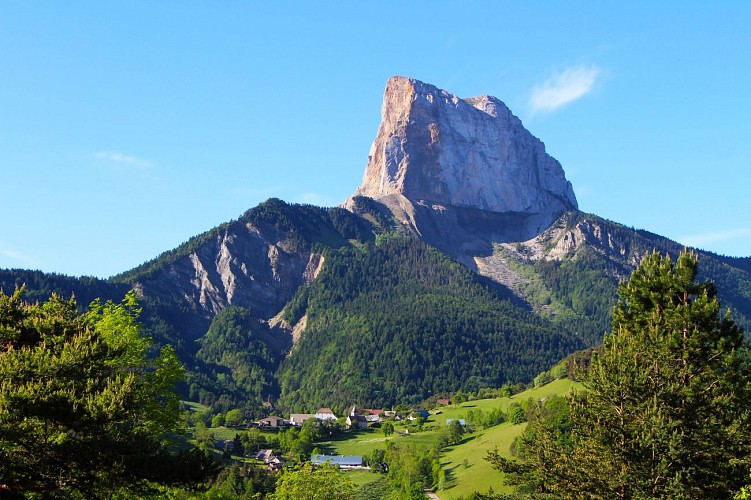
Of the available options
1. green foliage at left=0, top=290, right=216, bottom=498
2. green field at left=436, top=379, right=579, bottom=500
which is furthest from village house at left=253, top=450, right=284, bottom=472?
→ green foliage at left=0, top=290, right=216, bottom=498

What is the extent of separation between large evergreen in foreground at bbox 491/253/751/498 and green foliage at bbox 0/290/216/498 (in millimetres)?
17820

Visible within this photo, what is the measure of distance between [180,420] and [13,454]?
12610 mm

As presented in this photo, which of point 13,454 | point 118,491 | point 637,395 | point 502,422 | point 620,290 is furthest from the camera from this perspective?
point 502,422

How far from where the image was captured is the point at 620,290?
45.6 meters

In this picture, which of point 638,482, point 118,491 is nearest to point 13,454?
point 118,491

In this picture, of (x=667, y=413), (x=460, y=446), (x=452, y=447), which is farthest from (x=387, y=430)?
(x=667, y=413)

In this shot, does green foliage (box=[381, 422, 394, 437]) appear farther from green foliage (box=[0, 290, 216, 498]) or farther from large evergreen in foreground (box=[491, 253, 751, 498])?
green foliage (box=[0, 290, 216, 498])

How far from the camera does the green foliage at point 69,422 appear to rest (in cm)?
2491

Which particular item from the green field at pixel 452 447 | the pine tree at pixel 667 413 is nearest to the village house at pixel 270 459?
the green field at pixel 452 447

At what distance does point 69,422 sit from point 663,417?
2492cm

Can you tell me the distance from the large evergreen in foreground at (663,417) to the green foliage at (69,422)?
17.8m

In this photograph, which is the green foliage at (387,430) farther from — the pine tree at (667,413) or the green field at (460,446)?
the pine tree at (667,413)

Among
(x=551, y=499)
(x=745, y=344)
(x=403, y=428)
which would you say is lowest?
(x=403, y=428)

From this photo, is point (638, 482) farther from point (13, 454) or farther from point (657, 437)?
point (13, 454)
